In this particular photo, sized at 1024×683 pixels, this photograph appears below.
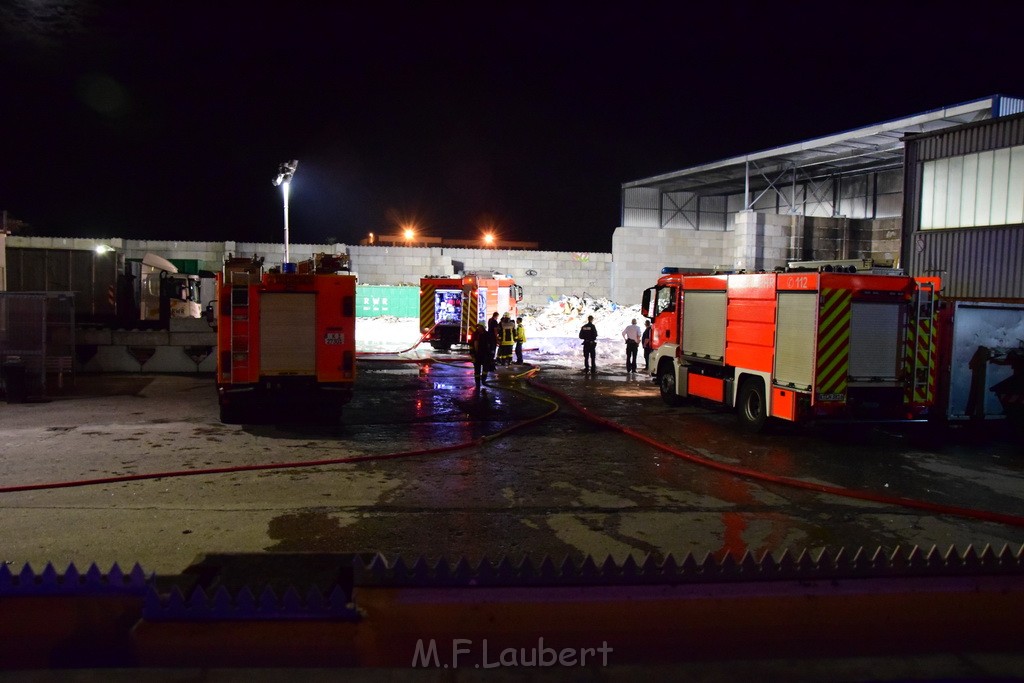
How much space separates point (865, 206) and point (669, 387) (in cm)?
2721

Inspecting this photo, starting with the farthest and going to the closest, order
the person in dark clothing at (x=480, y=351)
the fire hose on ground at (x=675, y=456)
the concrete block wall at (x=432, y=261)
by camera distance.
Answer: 1. the concrete block wall at (x=432, y=261)
2. the person in dark clothing at (x=480, y=351)
3. the fire hose on ground at (x=675, y=456)

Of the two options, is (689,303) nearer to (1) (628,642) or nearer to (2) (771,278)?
(2) (771,278)

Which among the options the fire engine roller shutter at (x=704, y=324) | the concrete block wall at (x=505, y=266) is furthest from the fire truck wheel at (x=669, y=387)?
the concrete block wall at (x=505, y=266)

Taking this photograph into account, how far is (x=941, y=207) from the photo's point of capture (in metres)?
20.3

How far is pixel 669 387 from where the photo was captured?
590 inches

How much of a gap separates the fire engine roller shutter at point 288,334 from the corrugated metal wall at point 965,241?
17.5m

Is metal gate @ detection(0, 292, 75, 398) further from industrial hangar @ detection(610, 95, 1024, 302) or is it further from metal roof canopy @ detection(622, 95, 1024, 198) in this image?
metal roof canopy @ detection(622, 95, 1024, 198)

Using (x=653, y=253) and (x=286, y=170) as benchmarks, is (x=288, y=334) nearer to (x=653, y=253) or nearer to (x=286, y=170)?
(x=286, y=170)

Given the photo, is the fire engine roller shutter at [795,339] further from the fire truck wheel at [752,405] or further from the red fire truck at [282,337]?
the red fire truck at [282,337]

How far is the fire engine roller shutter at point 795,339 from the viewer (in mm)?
10625

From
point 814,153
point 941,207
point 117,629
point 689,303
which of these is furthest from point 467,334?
point 117,629

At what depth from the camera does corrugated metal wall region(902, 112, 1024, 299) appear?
18.4 metres

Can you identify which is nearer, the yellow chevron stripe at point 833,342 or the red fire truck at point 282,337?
the yellow chevron stripe at point 833,342

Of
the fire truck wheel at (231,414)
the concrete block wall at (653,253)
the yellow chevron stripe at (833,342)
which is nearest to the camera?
the yellow chevron stripe at (833,342)
